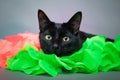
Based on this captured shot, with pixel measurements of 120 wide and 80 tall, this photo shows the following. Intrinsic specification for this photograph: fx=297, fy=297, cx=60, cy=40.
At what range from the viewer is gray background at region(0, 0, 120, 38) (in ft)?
8.98

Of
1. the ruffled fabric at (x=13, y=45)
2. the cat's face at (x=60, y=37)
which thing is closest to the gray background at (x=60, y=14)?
the ruffled fabric at (x=13, y=45)

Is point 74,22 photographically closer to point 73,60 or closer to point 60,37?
point 60,37

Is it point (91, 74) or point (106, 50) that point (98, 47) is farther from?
point (91, 74)

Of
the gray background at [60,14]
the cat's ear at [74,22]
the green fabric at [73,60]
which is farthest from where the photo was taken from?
the gray background at [60,14]

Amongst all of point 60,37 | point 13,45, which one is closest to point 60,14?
point 13,45

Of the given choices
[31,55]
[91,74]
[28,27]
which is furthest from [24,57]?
[28,27]

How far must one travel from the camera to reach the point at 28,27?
277 centimetres

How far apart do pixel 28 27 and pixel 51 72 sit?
1117 millimetres

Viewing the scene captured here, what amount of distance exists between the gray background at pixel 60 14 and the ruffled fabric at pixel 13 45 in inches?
20.5

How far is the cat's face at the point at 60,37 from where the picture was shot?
1.84 metres

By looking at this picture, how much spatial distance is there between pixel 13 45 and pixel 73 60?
0.51 metres

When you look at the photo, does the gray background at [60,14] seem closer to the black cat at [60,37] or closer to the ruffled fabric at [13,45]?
the ruffled fabric at [13,45]

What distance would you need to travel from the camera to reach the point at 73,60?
5.97ft

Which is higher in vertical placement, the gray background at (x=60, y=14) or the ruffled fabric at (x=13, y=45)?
the gray background at (x=60, y=14)
